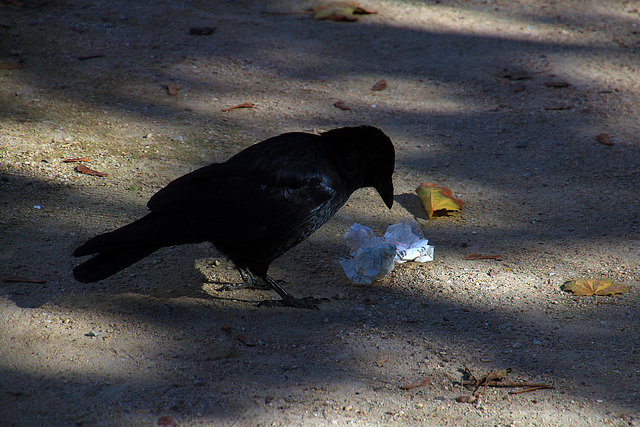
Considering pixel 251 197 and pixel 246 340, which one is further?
pixel 251 197

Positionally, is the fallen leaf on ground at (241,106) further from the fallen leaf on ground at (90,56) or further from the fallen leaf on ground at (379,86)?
the fallen leaf on ground at (90,56)

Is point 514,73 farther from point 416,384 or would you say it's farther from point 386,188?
point 416,384

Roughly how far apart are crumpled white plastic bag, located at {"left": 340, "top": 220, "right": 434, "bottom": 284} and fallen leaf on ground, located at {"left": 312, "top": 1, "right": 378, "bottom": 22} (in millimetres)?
4335

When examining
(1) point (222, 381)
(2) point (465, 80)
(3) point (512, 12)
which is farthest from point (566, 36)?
(1) point (222, 381)

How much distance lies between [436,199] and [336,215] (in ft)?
2.46

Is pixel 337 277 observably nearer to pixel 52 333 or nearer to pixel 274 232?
pixel 274 232

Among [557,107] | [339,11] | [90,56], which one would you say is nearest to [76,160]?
[90,56]

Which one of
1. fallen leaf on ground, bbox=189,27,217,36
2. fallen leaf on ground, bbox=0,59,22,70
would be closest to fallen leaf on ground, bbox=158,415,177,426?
fallen leaf on ground, bbox=0,59,22,70

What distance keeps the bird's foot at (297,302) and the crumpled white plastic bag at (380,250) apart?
0.31 metres

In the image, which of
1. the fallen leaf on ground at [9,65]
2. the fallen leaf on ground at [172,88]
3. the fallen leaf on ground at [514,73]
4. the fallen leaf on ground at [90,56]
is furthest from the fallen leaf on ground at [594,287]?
the fallen leaf on ground at [9,65]

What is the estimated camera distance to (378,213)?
469 centimetres

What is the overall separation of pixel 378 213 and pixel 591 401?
7.16 ft

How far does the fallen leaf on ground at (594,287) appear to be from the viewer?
367 cm

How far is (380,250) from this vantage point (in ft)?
12.5
